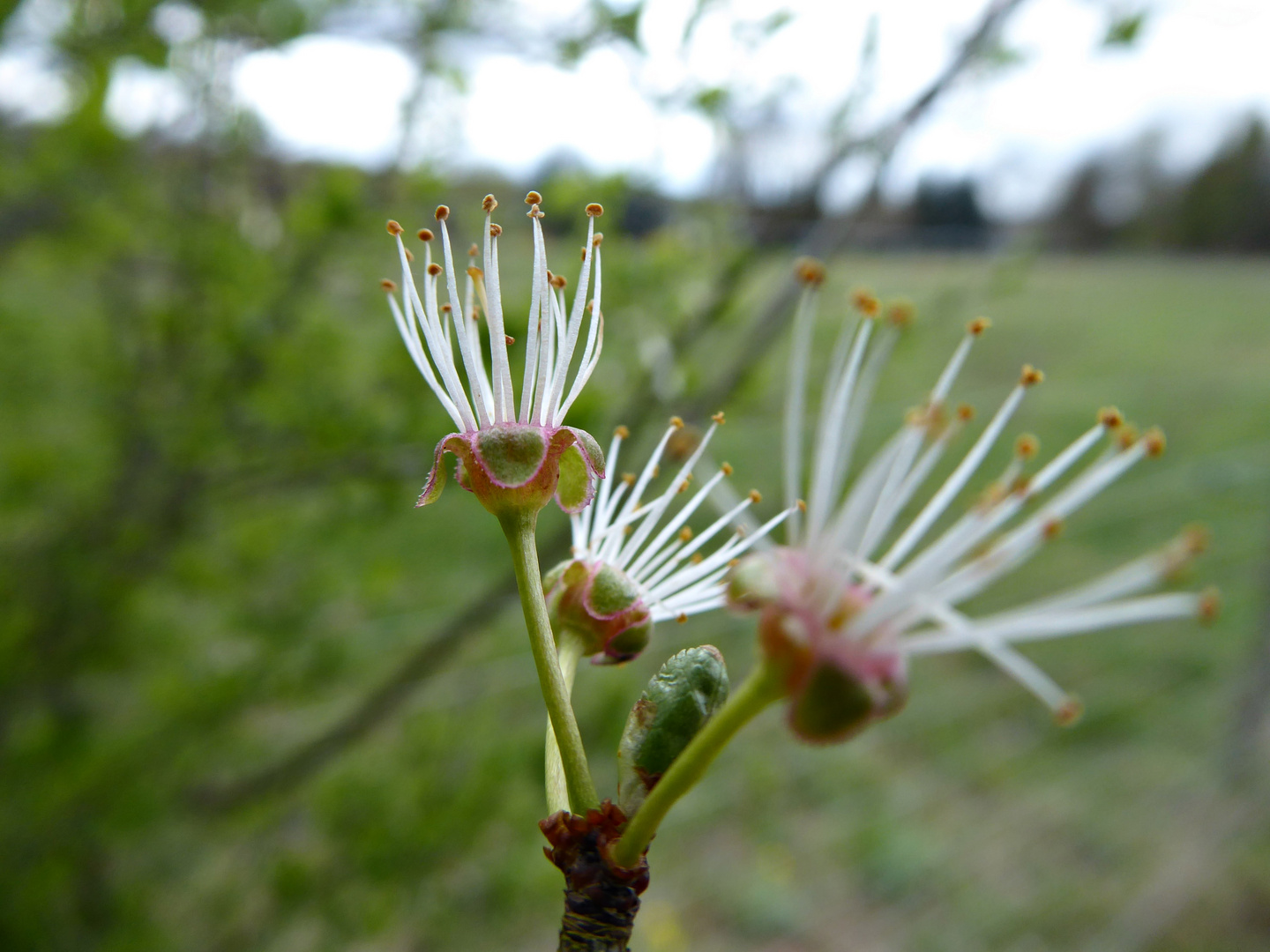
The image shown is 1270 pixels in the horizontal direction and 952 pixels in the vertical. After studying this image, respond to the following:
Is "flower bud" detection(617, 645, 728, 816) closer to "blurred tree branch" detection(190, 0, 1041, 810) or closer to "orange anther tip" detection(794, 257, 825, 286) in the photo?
"orange anther tip" detection(794, 257, 825, 286)

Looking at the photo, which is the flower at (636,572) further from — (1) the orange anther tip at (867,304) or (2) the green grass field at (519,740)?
(2) the green grass field at (519,740)

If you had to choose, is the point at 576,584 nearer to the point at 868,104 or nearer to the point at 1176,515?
the point at 868,104

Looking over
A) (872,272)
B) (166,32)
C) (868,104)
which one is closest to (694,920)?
(872,272)

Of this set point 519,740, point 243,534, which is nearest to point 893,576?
point 519,740

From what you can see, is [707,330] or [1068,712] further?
[707,330]

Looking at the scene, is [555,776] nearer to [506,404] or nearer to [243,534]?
[506,404]
